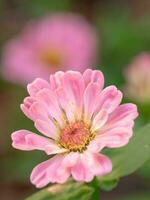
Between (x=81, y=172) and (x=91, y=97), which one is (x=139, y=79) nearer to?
(x=91, y=97)

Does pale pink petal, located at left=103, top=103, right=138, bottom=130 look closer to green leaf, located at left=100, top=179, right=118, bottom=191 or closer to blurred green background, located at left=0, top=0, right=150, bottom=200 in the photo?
green leaf, located at left=100, top=179, right=118, bottom=191

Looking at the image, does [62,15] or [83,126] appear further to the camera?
[62,15]

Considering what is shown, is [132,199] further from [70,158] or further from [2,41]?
[2,41]

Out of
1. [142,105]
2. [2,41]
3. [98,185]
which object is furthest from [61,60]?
[98,185]

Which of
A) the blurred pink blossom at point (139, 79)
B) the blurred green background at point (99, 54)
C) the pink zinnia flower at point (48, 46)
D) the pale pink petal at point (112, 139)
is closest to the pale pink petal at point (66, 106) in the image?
the pale pink petal at point (112, 139)

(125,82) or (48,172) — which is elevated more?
(48,172)

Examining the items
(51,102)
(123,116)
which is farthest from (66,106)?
(123,116)

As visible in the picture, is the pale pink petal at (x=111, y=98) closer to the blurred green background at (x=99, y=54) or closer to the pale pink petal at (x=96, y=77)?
the pale pink petal at (x=96, y=77)
